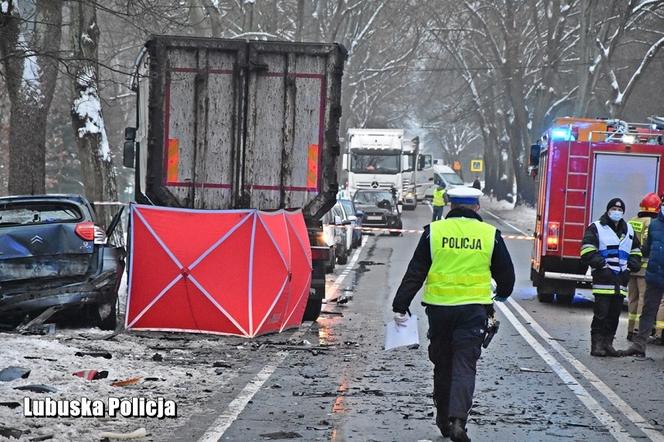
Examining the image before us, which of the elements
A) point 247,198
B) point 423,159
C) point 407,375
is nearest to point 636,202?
point 247,198

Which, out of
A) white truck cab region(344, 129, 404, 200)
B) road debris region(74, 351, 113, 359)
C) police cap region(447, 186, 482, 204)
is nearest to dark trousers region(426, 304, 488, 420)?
police cap region(447, 186, 482, 204)

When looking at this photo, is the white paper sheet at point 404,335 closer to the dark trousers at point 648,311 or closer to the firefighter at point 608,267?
the firefighter at point 608,267

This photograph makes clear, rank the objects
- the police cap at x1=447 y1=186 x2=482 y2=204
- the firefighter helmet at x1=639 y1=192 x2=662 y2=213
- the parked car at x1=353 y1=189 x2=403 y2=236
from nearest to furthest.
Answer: the police cap at x1=447 y1=186 x2=482 y2=204
the firefighter helmet at x1=639 y1=192 x2=662 y2=213
the parked car at x1=353 y1=189 x2=403 y2=236

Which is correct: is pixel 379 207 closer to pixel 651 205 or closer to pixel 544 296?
pixel 544 296

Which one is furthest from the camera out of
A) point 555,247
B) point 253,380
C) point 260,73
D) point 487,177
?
point 487,177

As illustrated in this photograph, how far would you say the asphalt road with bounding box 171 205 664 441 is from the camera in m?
8.80

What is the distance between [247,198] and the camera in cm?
1577

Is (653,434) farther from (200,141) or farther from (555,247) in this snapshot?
(555,247)

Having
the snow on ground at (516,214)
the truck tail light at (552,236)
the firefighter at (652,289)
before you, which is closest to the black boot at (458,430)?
the firefighter at (652,289)

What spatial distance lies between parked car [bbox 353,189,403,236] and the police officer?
34297mm

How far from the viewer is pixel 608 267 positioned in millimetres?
13586

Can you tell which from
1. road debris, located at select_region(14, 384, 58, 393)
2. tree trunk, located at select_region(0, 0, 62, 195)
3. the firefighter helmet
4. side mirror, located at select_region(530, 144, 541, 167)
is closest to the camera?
road debris, located at select_region(14, 384, 58, 393)

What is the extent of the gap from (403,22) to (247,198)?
4726 cm

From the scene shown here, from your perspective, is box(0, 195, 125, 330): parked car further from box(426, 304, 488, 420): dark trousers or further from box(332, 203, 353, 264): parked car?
box(332, 203, 353, 264): parked car
